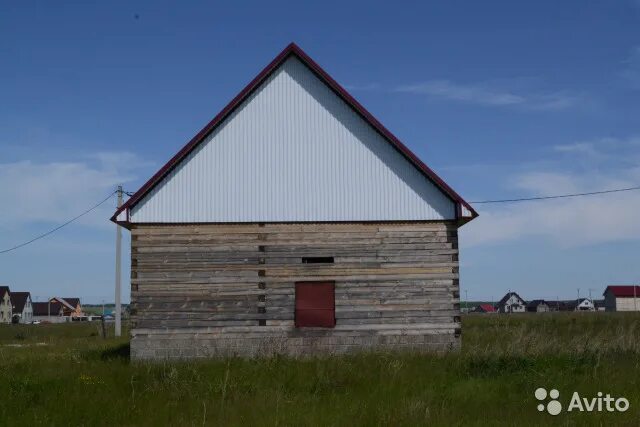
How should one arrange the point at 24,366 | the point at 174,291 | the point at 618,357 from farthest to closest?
the point at 174,291 → the point at 24,366 → the point at 618,357

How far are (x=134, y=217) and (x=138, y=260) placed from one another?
120cm

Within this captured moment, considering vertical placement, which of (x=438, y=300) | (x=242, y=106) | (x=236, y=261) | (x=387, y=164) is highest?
(x=242, y=106)

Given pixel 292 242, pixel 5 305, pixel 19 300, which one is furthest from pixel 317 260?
pixel 19 300

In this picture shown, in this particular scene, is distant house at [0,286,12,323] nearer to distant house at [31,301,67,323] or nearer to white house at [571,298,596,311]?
distant house at [31,301,67,323]

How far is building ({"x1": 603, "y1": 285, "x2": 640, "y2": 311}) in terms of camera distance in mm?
120938

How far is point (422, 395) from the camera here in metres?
11.4

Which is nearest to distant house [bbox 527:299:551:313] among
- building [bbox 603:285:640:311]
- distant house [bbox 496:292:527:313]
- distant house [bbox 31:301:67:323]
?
distant house [bbox 496:292:527:313]

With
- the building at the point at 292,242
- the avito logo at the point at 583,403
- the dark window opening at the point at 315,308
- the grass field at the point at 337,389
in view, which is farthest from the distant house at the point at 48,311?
the avito logo at the point at 583,403

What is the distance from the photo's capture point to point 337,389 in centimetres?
1241

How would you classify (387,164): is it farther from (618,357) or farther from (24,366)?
(24,366)

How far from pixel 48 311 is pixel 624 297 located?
11551 centimetres

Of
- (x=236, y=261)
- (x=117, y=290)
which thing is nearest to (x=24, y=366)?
(x=236, y=261)

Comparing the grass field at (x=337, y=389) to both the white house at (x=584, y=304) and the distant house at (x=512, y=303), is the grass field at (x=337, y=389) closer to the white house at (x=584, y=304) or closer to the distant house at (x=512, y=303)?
the distant house at (x=512, y=303)

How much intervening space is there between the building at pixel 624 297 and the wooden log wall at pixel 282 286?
116 metres
